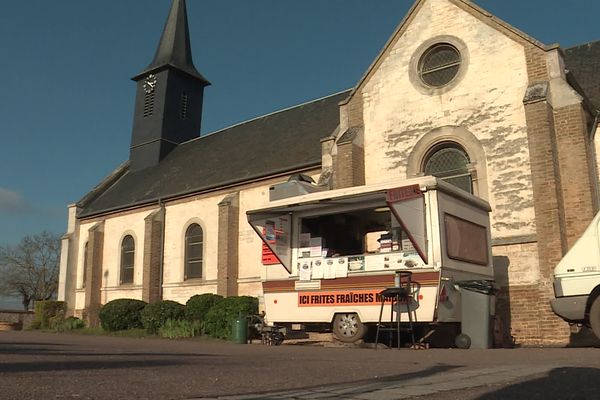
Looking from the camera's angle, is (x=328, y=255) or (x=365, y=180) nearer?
(x=328, y=255)

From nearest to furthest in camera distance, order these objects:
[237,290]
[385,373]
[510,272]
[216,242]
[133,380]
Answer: [133,380], [385,373], [510,272], [237,290], [216,242]

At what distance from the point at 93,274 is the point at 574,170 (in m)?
23.4

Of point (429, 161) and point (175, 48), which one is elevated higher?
point (175, 48)

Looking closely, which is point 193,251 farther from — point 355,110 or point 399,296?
point 399,296

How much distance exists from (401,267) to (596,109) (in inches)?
324

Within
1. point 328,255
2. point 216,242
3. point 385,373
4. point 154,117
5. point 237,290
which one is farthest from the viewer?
point 154,117

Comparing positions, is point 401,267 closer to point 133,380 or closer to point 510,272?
point 510,272

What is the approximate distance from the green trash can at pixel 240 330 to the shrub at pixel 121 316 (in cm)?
788

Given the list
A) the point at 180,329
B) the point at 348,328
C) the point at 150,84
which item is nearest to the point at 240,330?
the point at 180,329

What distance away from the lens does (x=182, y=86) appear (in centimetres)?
3466

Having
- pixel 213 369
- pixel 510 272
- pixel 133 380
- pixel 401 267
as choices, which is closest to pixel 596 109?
pixel 510 272

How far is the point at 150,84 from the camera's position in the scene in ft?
113

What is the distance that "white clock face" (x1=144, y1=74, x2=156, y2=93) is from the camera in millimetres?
34469

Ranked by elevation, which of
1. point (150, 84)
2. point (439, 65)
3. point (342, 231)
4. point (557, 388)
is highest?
point (150, 84)
